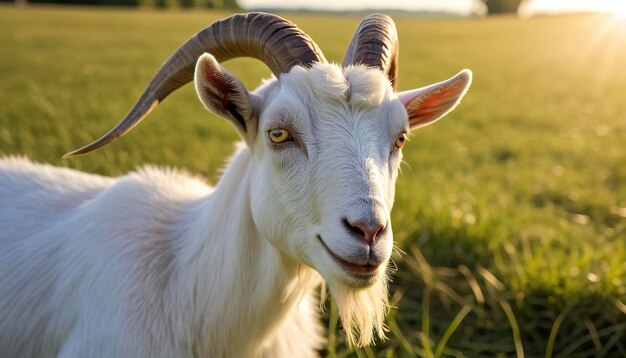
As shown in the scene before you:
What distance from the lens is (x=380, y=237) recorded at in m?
2.04

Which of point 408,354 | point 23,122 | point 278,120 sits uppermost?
point 278,120

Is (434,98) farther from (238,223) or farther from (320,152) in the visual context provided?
(238,223)

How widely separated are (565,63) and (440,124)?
532 inches

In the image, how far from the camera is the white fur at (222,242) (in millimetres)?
2230

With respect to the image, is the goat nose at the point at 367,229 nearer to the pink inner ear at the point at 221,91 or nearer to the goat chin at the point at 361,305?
the goat chin at the point at 361,305

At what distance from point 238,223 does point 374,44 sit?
98cm

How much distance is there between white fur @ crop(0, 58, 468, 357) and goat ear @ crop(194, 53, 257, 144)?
0.04 meters

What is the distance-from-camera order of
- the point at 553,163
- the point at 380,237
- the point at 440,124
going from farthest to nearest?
the point at 440,124 → the point at 553,163 → the point at 380,237

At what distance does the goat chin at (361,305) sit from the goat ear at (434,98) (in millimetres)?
835

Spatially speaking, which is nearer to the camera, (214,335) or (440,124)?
(214,335)

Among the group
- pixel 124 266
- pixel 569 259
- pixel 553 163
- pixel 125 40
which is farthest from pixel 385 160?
pixel 125 40

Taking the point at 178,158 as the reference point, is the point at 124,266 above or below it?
above

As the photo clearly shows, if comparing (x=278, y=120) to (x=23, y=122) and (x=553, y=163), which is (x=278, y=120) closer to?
(x=23, y=122)

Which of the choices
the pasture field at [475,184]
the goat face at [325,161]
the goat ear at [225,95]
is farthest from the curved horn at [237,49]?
the pasture field at [475,184]
